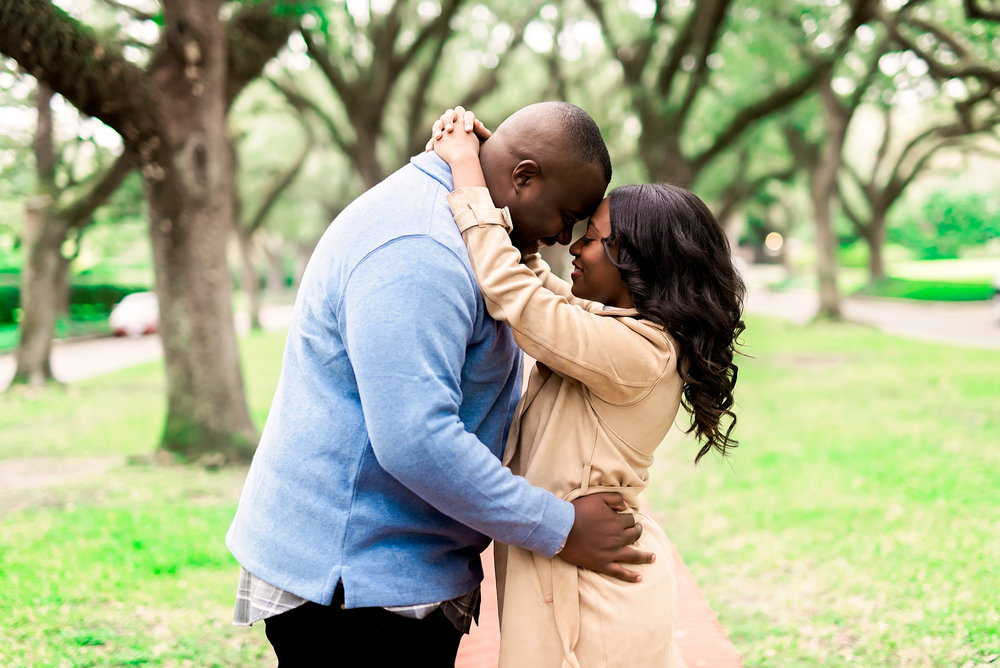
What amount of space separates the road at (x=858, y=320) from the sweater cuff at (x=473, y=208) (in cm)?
1632

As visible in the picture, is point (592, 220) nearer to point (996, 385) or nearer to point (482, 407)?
point (482, 407)

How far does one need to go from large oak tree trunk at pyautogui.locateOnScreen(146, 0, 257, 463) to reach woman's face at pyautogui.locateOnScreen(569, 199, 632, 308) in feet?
20.2

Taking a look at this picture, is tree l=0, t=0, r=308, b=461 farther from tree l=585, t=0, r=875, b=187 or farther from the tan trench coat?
tree l=585, t=0, r=875, b=187

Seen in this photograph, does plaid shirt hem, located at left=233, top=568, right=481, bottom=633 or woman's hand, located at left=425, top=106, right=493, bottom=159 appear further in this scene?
woman's hand, located at left=425, top=106, right=493, bottom=159

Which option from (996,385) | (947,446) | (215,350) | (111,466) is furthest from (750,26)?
(111,466)

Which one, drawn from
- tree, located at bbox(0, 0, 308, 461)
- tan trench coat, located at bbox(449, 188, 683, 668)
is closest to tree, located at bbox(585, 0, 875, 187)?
tree, located at bbox(0, 0, 308, 461)

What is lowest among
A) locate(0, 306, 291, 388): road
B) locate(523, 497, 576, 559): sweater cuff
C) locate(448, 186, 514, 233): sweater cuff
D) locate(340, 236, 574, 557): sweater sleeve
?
locate(0, 306, 291, 388): road

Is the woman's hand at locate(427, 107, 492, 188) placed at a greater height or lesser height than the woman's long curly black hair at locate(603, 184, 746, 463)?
greater

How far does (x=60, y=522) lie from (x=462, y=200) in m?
5.98

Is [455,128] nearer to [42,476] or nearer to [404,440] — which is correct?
[404,440]

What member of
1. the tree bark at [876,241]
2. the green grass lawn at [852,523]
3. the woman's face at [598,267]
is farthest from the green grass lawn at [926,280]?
the woman's face at [598,267]

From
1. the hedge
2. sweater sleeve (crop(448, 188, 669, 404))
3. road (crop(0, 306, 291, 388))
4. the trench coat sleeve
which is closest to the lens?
sweater sleeve (crop(448, 188, 669, 404))

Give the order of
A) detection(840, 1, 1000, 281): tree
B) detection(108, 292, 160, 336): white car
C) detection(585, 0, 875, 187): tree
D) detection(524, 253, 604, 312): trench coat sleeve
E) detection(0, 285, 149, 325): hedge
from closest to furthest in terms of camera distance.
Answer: detection(524, 253, 604, 312): trench coat sleeve < detection(840, 1, 1000, 281): tree < detection(585, 0, 875, 187): tree < detection(108, 292, 160, 336): white car < detection(0, 285, 149, 325): hedge

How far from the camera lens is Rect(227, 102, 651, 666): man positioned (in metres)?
1.68
